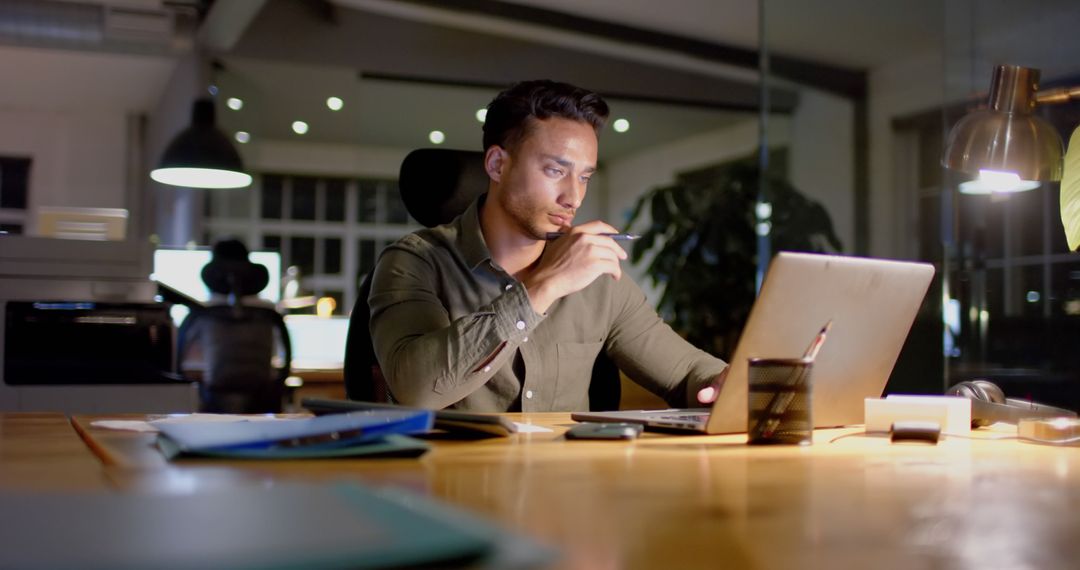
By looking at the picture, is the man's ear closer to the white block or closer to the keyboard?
the keyboard

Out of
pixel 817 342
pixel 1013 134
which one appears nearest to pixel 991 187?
pixel 1013 134

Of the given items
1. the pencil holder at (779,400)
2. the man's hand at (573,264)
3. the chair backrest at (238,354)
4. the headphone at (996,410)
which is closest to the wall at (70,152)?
the chair backrest at (238,354)

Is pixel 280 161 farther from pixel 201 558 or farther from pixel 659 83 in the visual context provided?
pixel 201 558

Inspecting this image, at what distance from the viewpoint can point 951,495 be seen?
0.81 m

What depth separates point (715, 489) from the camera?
831 millimetres

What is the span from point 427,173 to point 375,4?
207 inches

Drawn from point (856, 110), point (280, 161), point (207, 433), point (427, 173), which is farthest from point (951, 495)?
point (280, 161)

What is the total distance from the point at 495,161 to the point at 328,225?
7777 mm

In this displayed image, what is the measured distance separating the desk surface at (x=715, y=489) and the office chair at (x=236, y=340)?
2891 mm

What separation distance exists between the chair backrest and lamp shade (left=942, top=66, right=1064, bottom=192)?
10.1ft

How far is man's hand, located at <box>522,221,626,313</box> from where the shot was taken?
173cm

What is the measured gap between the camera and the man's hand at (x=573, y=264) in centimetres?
173

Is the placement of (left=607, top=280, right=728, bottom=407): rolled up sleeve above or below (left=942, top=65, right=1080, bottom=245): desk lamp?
below

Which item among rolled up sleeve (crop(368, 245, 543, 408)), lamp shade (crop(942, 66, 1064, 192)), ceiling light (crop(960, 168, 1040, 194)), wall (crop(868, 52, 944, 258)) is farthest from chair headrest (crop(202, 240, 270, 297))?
lamp shade (crop(942, 66, 1064, 192))
